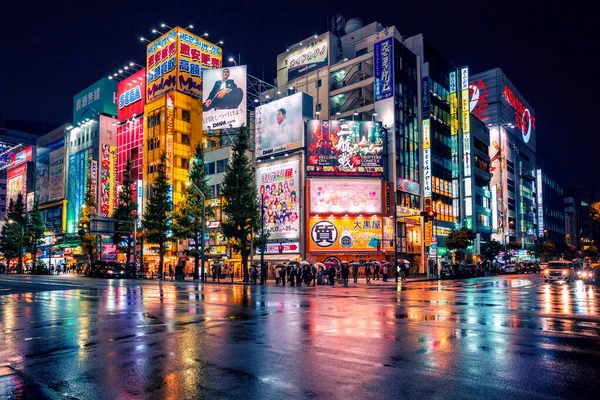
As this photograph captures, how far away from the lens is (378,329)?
38.3 ft

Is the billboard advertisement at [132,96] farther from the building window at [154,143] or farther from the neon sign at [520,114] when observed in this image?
the neon sign at [520,114]

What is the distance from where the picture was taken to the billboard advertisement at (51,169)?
95188 mm

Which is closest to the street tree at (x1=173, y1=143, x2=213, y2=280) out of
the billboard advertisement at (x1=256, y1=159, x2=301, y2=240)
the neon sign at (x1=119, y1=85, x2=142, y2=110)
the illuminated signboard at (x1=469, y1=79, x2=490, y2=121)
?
the billboard advertisement at (x1=256, y1=159, x2=301, y2=240)

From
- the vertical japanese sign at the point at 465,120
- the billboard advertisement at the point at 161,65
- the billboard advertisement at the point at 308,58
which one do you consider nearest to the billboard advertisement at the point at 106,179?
the billboard advertisement at the point at 161,65

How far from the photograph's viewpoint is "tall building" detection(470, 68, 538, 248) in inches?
3915

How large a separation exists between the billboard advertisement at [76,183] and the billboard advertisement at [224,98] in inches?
1334

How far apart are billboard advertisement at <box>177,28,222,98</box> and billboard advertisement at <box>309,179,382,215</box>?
31349 mm

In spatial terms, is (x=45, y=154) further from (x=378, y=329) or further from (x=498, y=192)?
(x=378, y=329)

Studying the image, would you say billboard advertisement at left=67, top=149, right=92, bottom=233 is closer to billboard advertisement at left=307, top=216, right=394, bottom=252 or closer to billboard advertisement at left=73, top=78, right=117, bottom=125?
billboard advertisement at left=73, top=78, right=117, bottom=125

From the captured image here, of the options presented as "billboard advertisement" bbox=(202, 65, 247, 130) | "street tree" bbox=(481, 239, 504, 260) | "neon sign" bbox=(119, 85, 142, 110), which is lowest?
"street tree" bbox=(481, 239, 504, 260)

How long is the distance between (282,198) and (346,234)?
27.4ft

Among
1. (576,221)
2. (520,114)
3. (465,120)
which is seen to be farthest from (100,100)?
(576,221)

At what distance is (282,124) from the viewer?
187 ft

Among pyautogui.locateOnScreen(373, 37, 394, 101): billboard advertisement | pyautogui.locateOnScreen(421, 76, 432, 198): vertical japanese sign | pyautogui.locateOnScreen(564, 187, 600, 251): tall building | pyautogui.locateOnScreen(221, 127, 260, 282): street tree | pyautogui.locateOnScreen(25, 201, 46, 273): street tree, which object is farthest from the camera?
pyautogui.locateOnScreen(564, 187, 600, 251): tall building
